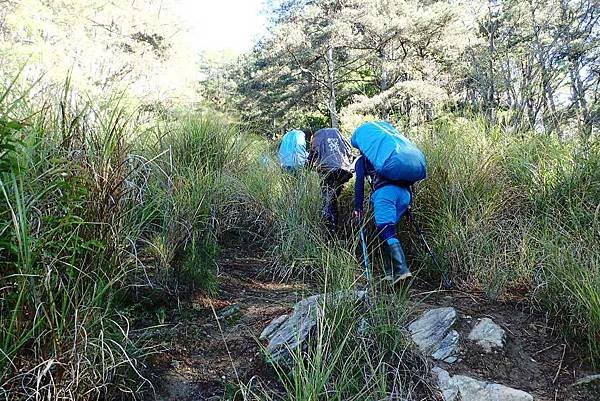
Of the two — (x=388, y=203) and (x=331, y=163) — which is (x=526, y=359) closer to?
(x=388, y=203)

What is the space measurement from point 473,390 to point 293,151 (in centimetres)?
405

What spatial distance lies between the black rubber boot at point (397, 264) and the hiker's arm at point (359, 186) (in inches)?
22.0

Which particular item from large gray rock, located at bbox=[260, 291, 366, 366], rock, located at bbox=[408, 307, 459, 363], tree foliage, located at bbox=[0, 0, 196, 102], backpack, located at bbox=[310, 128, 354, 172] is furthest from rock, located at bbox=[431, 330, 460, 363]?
tree foliage, located at bbox=[0, 0, 196, 102]

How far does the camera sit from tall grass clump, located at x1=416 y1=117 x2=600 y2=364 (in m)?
2.59

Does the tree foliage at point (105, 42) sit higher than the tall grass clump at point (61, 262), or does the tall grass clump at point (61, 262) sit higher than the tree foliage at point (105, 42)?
the tree foliage at point (105, 42)

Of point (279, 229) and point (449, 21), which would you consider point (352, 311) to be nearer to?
point (279, 229)

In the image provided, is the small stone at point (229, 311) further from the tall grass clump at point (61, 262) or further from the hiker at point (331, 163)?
the hiker at point (331, 163)

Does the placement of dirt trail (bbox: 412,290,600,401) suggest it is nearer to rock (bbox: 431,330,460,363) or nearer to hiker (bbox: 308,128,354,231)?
rock (bbox: 431,330,460,363)

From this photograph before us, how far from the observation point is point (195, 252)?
3.04 metres

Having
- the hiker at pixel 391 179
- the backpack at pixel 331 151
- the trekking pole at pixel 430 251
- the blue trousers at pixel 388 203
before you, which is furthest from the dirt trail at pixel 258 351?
the backpack at pixel 331 151

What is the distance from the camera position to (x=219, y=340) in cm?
260

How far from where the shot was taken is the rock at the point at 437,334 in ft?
7.86

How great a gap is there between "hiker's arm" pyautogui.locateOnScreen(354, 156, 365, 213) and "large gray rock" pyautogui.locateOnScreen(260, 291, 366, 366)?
1.39m

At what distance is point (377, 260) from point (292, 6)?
2292 centimetres
